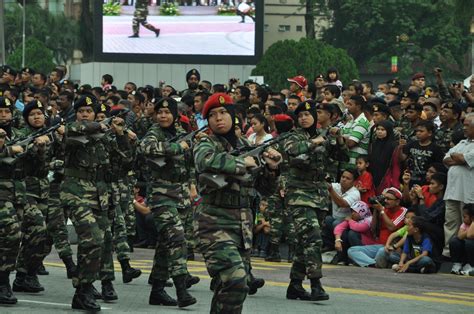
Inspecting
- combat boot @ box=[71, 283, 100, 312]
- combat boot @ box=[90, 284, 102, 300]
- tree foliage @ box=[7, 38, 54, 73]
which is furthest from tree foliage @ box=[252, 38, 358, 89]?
combat boot @ box=[71, 283, 100, 312]

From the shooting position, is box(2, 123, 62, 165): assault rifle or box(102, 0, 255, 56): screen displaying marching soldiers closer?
box(2, 123, 62, 165): assault rifle

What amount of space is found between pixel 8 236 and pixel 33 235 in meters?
0.78

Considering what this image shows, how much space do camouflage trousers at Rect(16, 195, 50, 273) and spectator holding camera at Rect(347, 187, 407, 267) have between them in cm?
562

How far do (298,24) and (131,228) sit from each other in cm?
9406

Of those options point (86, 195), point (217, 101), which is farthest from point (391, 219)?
point (217, 101)

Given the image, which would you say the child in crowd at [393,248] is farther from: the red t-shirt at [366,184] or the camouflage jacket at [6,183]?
the camouflage jacket at [6,183]

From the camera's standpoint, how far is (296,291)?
15766mm

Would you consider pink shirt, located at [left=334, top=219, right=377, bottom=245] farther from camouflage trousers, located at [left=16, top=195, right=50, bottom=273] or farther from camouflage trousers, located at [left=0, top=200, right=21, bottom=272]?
camouflage trousers, located at [left=0, top=200, right=21, bottom=272]

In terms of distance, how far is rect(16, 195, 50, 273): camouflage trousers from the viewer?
1555 centimetres

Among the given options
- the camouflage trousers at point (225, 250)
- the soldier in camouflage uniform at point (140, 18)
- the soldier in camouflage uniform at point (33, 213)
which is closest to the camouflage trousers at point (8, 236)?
the soldier in camouflage uniform at point (33, 213)

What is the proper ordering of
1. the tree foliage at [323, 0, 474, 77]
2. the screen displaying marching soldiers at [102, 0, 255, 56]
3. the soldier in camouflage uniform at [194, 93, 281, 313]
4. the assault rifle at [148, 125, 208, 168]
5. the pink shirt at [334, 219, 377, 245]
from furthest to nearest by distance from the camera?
the tree foliage at [323, 0, 474, 77] → the screen displaying marching soldiers at [102, 0, 255, 56] → the pink shirt at [334, 219, 377, 245] → the assault rifle at [148, 125, 208, 168] → the soldier in camouflage uniform at [194, 93, 281, 313]

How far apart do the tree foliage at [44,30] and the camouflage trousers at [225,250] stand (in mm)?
72064

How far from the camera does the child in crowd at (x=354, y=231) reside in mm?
20328

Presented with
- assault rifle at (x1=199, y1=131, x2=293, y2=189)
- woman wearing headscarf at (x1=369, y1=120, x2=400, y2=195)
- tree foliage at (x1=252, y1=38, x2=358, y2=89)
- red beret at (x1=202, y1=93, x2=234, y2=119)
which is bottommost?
tree foliage at (x1=252, y1=38, x2=358, y2=89)
